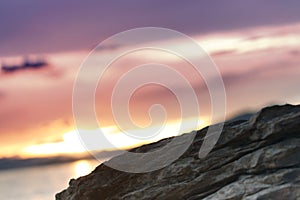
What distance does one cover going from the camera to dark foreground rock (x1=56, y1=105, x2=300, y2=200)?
21.1m

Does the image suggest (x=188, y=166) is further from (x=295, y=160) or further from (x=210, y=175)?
(x=295, y=160)

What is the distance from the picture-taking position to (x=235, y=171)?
2244 centimetres

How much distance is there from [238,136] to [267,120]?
133 cm

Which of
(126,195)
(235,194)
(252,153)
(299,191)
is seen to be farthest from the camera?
(126,195)

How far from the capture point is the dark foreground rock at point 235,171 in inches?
832

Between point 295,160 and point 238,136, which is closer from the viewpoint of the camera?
point 295,160

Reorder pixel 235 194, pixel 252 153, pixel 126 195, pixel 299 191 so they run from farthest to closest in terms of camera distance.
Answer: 1. pixel 126 195
2. pixel 252 153
3. pixel 235 194
4. pixel 299 191

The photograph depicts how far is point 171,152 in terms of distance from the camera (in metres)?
24.9

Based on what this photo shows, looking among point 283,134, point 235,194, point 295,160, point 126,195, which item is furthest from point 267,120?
point 126,195

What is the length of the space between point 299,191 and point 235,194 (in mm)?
2403

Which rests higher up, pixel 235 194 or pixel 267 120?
pixel 267 120

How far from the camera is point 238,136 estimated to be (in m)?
23.5

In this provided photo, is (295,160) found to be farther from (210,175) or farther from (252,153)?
(210,175)

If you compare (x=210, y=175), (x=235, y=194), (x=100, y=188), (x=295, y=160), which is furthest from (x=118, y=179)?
(x=295, y=160)
